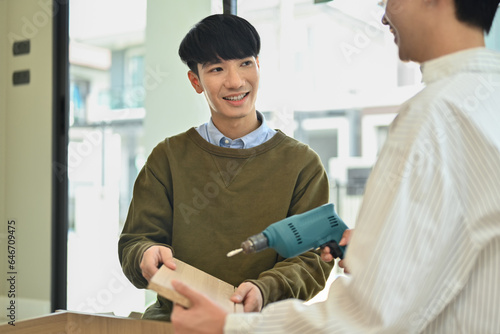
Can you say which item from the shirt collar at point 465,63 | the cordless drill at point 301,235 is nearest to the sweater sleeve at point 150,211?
the cordless drill at point 301,235

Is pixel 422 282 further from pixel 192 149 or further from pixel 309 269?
pixel 192 149

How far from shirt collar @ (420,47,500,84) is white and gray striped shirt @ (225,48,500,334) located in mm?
40

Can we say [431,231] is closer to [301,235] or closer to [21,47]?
[301,235]

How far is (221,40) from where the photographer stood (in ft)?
4.67

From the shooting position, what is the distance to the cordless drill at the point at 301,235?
971mm

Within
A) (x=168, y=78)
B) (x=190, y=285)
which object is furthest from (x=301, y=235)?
(x=168, y=78)

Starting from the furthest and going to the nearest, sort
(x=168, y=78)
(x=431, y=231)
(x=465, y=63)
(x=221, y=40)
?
(x=168, y=78)
(x=221, y=40)
(x=465, y=63)
(x=431, y=231)

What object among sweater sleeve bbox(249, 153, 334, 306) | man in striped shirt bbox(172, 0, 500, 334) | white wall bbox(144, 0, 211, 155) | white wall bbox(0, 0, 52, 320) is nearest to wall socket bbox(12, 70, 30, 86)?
white wall bbox(0, 0, 52, 320)

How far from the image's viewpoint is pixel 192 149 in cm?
150

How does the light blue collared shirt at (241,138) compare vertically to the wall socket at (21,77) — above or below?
below

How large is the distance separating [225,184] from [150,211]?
0.22 metres

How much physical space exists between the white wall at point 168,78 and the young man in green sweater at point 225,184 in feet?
3.73

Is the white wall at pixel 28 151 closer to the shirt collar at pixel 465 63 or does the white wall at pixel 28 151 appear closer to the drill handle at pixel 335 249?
the drill handle at pixel 335 249

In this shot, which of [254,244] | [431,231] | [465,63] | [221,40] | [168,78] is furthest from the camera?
[168,78]
